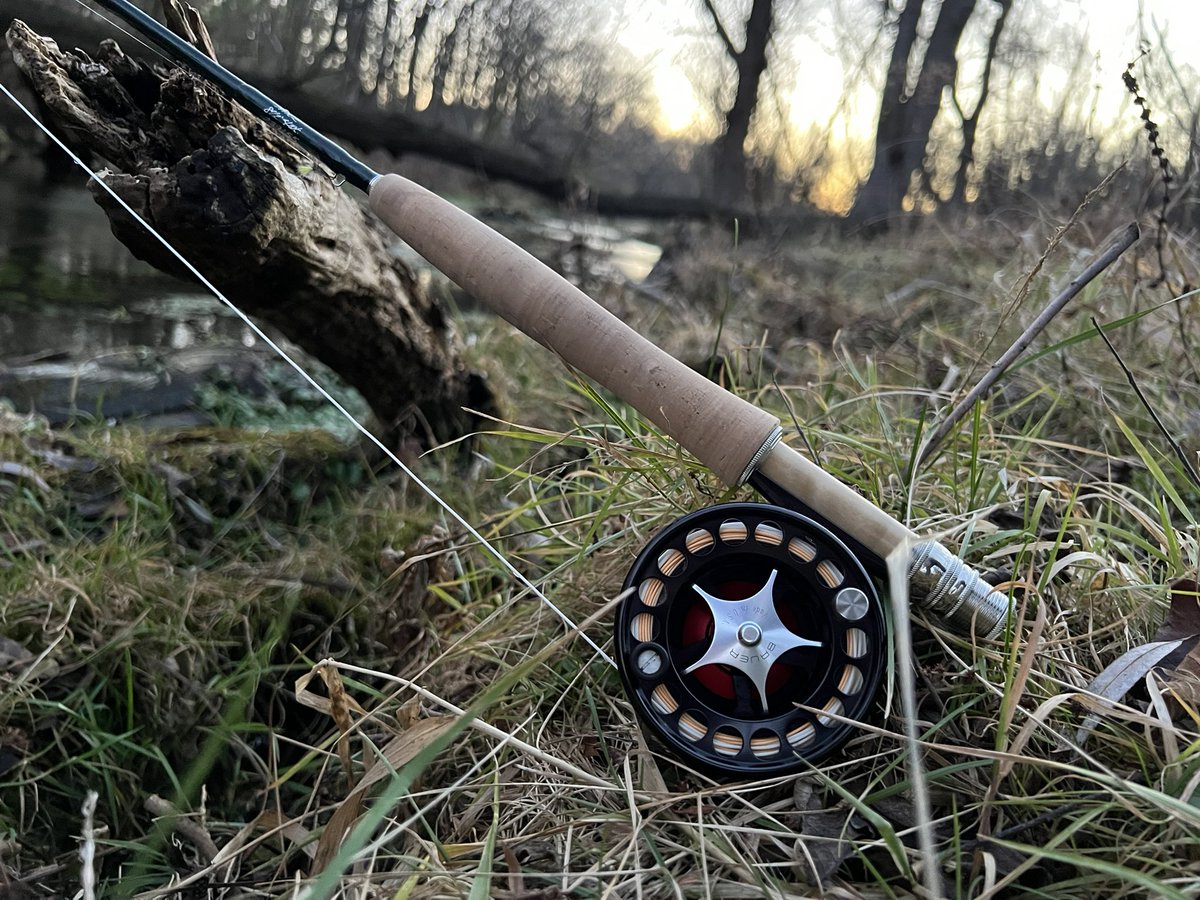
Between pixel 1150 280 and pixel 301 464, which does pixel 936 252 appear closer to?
pixel 1150 280

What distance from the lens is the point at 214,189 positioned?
1413 mm

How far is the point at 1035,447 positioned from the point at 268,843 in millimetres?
1686

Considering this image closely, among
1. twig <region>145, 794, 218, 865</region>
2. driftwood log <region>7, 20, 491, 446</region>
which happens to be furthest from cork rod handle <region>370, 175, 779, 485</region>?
twig <region>145, 794, 218, 865</region>

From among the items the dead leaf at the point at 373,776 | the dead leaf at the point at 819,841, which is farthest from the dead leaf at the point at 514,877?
the dead leaf at the point at 819,841

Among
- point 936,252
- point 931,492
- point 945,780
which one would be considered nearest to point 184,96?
point 931,492

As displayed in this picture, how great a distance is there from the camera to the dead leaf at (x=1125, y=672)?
99 cm

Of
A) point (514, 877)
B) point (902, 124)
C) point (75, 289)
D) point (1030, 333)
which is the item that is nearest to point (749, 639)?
point (514, 877)

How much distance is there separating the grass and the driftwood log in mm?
574

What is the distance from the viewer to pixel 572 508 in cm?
176

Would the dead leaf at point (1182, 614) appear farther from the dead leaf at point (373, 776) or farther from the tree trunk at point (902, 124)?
the tree trunk at point (902, 124)

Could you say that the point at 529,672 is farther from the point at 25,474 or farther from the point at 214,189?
the point at 25,474

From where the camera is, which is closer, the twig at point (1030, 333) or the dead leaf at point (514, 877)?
the dead leaf at point (514, 877)

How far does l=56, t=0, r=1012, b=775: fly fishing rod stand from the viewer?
3.38ft

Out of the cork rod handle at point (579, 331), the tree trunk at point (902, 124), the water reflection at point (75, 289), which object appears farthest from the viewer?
the tree trunk at point (902, 124)
